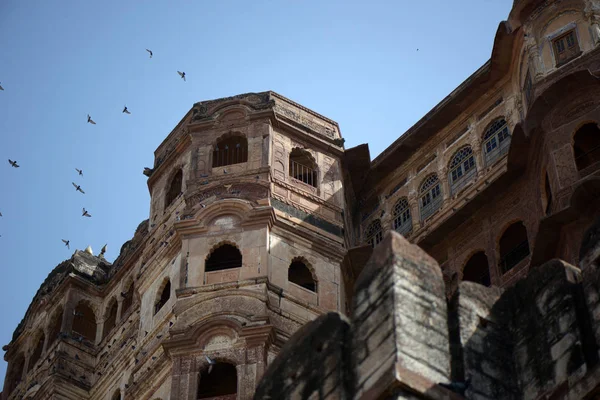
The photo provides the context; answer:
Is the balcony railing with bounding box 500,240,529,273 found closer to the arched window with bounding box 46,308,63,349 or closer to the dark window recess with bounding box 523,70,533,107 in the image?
the dark window recess with bounding box 523,70,533,107

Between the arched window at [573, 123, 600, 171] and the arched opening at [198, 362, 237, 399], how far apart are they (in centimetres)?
816

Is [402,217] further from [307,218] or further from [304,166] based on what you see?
[304,166]

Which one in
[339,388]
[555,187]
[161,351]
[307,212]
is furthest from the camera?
[307,212]

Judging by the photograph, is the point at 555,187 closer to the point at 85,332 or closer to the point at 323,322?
the point at 323,322

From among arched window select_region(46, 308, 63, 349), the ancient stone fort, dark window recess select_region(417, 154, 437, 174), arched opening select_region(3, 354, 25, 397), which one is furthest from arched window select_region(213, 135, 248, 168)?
arched opening select_region(3, 354, 25, 397)

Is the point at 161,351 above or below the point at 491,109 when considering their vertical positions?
below

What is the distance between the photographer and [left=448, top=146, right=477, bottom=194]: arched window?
30.8 m

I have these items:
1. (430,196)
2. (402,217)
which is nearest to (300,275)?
(402,217)

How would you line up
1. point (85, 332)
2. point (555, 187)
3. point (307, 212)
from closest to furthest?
point (555, 187), point (307, 212), point (85, 332)

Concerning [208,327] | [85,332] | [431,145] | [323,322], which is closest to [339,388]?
[323,322]

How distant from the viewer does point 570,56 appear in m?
28.0

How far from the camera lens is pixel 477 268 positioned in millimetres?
29938

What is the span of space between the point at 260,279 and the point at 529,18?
7808 millimetres

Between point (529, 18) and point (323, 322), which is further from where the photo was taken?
point (529, 18)
